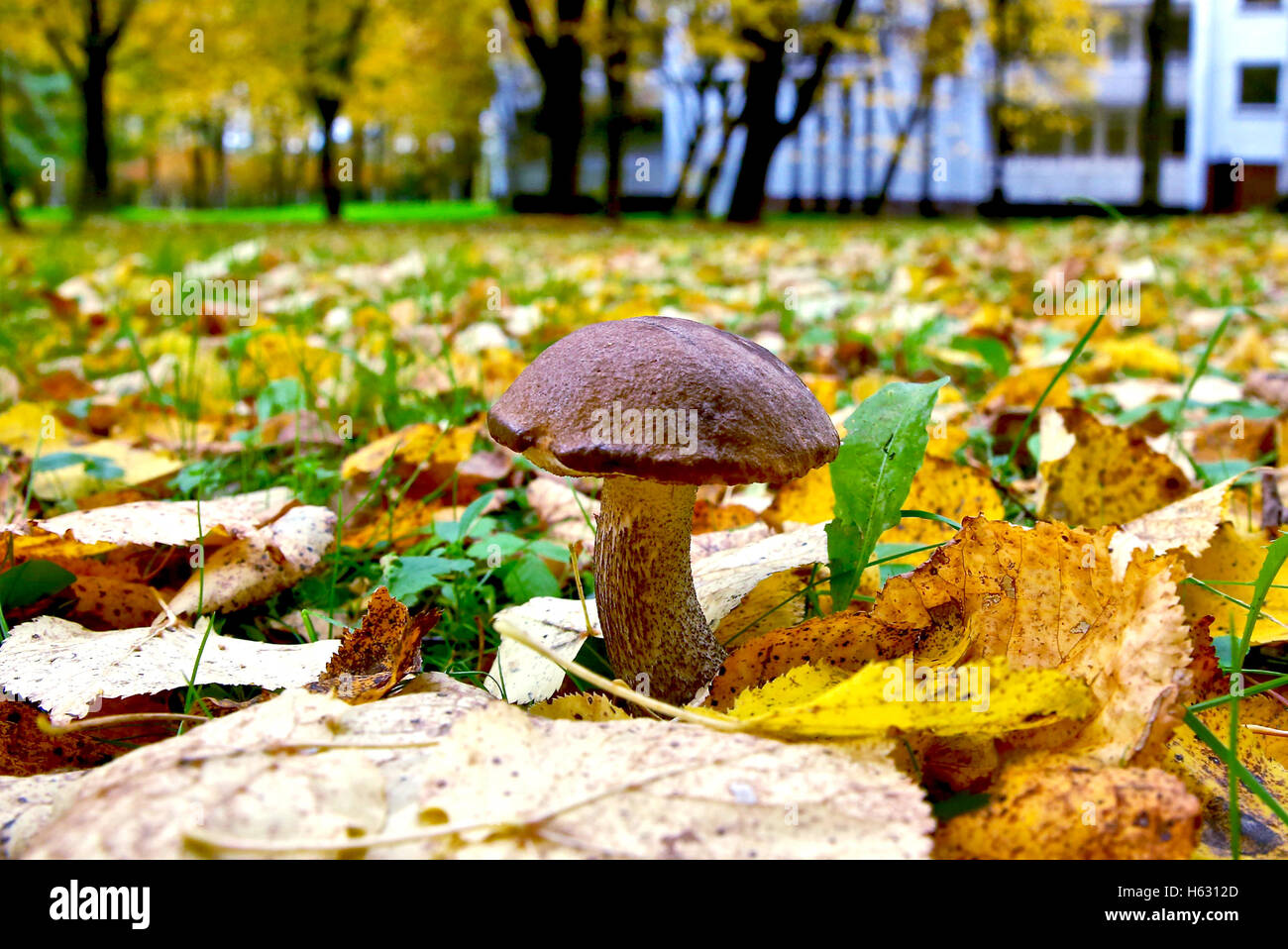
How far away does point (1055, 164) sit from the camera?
35.4 metres

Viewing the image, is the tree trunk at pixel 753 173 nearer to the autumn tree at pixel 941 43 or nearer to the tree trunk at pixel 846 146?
the autumn tree at pixel 941 43

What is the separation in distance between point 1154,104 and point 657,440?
20.9m

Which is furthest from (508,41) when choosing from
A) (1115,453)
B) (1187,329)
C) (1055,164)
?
(1115,453)

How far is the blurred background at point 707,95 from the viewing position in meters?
18.6

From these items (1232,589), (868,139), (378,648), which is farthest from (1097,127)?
(378,648)

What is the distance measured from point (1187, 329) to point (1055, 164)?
35.9m

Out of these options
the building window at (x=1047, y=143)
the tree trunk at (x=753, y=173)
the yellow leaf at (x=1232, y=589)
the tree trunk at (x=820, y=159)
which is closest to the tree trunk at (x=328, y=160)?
the tree trunk at (x=753, y=173)

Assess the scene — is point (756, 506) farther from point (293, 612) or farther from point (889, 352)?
point (889, 352)

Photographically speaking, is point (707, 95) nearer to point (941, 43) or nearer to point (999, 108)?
point (941, 43)

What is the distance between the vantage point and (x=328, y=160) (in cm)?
2308

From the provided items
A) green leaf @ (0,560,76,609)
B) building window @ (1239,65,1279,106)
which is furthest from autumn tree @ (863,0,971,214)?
green leaf @ (0,560,76,609)

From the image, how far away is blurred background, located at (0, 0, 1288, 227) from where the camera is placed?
18609 mm

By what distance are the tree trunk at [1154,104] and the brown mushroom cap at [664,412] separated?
19.5 metres
